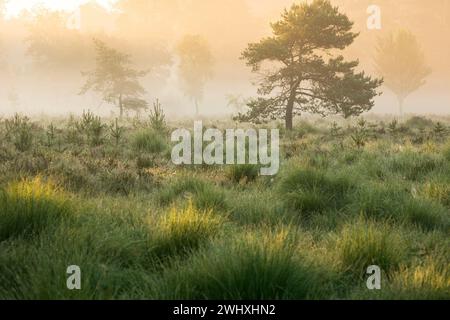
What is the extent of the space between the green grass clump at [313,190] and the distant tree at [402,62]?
47852 mm

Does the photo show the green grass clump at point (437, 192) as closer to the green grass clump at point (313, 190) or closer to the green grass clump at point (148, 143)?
the green grass clump at point (313, 190)

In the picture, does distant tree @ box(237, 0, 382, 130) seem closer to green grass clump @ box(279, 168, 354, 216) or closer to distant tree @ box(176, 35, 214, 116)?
green grass clump @ box(279, 168, 354, 216)

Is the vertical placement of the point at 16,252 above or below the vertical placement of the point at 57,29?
below

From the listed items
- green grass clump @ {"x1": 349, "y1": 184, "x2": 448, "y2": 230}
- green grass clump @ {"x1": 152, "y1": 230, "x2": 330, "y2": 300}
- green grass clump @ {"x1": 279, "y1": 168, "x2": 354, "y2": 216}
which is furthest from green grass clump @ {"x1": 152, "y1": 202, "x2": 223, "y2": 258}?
green grass clump @ {"x1": 349, "y1": 184, "x2": 448, "y2": 230}

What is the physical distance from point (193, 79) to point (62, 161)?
44068mm

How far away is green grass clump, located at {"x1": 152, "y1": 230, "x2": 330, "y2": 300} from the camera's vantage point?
9.62 ft

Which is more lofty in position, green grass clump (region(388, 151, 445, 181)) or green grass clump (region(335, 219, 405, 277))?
green grass clump (region(388, 151, 445, 181))

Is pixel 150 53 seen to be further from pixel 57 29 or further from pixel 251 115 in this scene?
pixel 251 115

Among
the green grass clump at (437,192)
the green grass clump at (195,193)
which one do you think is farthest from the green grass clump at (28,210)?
the green grass clump at (437,192)

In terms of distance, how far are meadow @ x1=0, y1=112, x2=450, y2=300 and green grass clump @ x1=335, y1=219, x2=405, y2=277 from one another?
12 millimetres

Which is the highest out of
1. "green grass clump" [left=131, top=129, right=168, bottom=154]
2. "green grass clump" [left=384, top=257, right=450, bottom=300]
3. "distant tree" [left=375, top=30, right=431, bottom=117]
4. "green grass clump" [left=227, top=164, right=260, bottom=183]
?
"distant tree" [left=375, top=30, right=431, bottom=117]

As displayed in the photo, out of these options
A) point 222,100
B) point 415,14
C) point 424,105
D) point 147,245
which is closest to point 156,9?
point 222,100

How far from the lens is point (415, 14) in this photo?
306 feet

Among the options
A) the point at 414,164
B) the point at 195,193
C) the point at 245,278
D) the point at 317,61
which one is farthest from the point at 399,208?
the point at 317,61
